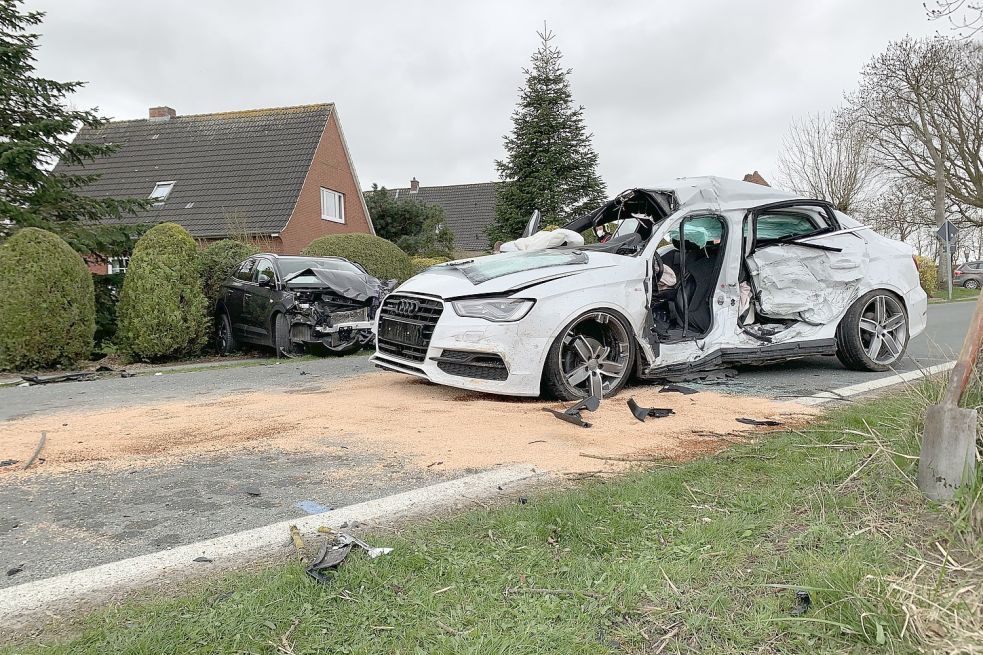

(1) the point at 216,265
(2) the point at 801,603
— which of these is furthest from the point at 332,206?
(2) the point at 801,603

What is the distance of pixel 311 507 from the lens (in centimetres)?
307

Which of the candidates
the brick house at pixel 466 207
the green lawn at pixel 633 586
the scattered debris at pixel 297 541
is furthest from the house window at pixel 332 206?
the green lawn at pixel 633 586

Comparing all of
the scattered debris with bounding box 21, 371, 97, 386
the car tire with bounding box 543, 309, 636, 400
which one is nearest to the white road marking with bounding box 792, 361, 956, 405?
the car tire with bounding box 543, 309, 636, 400

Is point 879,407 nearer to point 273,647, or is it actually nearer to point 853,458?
point 853,458

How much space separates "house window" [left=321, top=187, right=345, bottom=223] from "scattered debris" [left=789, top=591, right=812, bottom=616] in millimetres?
25170

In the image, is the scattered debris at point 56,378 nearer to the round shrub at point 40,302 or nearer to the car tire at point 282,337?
the round shrub at point 40,302

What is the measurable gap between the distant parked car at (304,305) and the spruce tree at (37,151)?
153 inches

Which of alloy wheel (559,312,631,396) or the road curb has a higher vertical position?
alloy wheel (559,312,631,396)

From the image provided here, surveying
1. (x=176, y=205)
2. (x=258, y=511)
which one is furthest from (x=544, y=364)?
(x=176, y=205)

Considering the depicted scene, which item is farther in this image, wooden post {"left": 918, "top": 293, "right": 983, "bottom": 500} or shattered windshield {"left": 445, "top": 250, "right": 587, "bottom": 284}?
shattered windshield {"left": 445, "top": 250, "right": 587, "bottom": 284}

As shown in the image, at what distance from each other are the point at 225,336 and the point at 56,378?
11.1 feet

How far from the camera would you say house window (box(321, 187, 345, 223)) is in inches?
1019

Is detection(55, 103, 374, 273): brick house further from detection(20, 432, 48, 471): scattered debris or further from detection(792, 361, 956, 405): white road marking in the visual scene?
detection(792, 361, 956, 405): white road marking

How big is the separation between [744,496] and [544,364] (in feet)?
8.12
